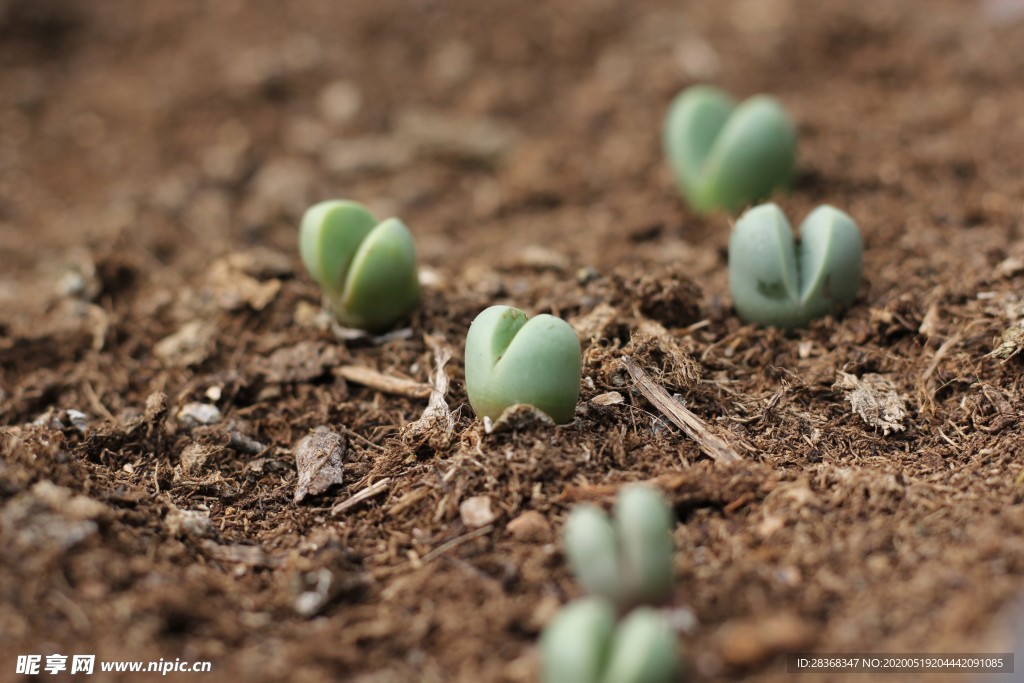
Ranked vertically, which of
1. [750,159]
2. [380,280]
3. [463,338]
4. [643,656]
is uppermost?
[750,159]

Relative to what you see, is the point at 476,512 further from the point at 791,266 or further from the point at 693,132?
the point at 693,132

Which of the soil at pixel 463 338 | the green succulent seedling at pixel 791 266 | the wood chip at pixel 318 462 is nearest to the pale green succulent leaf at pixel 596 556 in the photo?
the soil at pixel 463 338

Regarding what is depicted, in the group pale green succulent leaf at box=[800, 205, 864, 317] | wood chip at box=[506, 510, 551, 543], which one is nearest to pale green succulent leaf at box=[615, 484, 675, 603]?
wood chip at box=[506, 510, 551, 543]

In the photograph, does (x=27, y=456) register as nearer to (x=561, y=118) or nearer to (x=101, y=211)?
(x=101, y=211)

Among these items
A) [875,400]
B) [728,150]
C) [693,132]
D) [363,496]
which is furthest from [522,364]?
[693,132]

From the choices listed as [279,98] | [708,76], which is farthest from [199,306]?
[708,76]

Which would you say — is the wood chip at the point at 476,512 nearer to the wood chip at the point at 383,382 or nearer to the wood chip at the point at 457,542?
the wood chip at the point at 457,542
